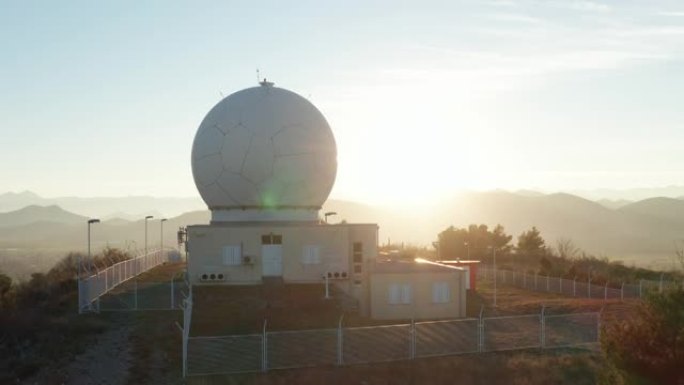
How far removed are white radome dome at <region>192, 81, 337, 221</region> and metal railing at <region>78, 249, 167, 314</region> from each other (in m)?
5.73

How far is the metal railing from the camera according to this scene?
2967 cm

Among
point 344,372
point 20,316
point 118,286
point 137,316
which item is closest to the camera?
point 344,372

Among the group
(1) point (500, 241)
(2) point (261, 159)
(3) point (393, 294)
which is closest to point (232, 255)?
(2) point (261, 159)

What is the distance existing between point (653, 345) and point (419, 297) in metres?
15.2

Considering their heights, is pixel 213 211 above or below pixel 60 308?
above

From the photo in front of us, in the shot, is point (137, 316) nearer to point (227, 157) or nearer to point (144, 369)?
point (144, 369)

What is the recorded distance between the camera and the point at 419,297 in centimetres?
3098

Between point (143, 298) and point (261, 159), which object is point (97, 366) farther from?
point (261, 159)

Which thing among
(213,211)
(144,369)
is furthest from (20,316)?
(213,211)

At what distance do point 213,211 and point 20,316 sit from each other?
46.7 ft

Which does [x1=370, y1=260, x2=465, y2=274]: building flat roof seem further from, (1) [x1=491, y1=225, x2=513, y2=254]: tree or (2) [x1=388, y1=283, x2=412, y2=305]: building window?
(1) [x1=491, y1=225, x2=513, y2=254]: tree

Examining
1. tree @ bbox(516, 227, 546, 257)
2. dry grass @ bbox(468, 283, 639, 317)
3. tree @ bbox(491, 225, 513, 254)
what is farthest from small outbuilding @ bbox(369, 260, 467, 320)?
tree @ bbox(491, 225, 513, 254)

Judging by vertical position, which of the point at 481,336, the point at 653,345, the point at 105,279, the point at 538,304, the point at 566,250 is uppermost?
the point at 653,345

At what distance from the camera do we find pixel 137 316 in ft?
95.0
